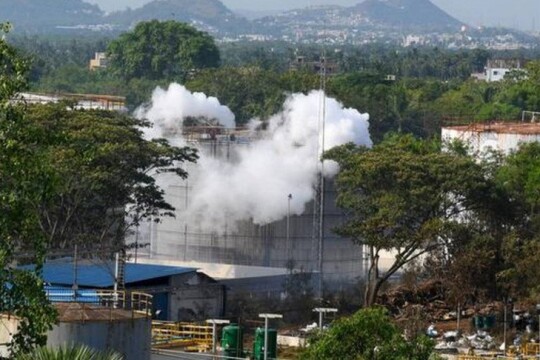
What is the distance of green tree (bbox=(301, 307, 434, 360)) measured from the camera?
21.8 metres

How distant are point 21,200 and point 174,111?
42.9m

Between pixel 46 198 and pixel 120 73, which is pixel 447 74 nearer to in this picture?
pixel 120 73

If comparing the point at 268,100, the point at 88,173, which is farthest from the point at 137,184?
the point at 268,100

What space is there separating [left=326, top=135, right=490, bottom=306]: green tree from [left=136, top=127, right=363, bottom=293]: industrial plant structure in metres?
3.00

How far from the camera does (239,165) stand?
50.9 m

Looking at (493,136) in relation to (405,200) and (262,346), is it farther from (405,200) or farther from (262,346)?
(262,346)

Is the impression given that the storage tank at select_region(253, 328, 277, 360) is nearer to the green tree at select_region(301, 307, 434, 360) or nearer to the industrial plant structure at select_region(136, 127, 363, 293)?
the green tree at select_region(301, 307, 434, 360)

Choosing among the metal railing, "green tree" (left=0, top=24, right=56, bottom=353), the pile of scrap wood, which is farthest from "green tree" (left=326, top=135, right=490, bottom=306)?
"green tree" (left=0, top=24, right=56, bottom=353)

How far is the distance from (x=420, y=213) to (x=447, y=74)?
128m

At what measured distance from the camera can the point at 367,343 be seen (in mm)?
21969

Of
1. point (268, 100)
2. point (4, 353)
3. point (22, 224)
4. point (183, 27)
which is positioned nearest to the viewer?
point (22, 224)

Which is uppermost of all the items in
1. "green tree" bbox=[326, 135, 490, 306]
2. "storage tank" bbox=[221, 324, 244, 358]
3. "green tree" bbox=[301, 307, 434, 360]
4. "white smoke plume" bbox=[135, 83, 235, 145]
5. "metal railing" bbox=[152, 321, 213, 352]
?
"white smoke plume" bbox=[135, 83, 235, 145]

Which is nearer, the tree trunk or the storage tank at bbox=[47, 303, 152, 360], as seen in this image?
the storage tank at bbox=[47, 303, 152, 360]

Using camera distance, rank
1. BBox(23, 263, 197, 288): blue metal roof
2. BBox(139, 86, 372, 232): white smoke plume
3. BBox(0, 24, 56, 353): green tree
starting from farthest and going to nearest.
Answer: BBox(139, 86, 372, 232): white smoke plume
BBox(23, 263, 197, 288): blue metal roof
BBox(0, 24, 56, 353): green tree
